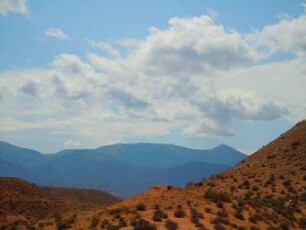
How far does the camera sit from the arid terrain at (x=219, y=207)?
31.4 meters

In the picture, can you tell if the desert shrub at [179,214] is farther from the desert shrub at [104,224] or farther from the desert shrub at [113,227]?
the desert shrub at [113,227]

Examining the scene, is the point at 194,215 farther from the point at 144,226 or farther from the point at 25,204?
the point at 25,204

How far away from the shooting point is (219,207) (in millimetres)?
37250

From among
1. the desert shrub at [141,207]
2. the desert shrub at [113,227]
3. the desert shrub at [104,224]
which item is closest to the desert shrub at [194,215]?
the desert shrub at [141,207]

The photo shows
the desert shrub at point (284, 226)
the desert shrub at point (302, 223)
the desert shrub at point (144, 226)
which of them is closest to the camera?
the desert shrub at point (144, 226)

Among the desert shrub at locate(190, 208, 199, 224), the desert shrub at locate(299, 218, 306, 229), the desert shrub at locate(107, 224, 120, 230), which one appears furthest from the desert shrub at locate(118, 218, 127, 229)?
the desert shrub at locate(299, 218, 306, 229)

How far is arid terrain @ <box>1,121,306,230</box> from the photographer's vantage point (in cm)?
3144

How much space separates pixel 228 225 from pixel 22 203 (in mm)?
60562

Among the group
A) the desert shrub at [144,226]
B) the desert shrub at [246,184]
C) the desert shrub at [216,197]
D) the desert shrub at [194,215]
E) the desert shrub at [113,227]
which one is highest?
the desert shrub at [246,184]

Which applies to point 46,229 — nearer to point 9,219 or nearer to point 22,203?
point 9,219

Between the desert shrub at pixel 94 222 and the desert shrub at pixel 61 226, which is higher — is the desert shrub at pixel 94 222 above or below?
above

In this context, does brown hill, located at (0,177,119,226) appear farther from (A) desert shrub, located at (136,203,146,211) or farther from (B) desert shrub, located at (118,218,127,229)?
(B) desert shrub, located at (118,218,127,229)

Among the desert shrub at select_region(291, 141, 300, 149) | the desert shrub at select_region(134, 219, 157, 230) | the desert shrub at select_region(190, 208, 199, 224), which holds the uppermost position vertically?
the desert shrub at select_region(291, 141, 300, 149)

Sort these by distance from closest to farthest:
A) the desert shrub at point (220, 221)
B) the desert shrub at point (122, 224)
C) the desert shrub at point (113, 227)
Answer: the desert shrub at point (113, 227) < the desert shrub at point (122, 224) < the desert shrub at point (220, 221)
